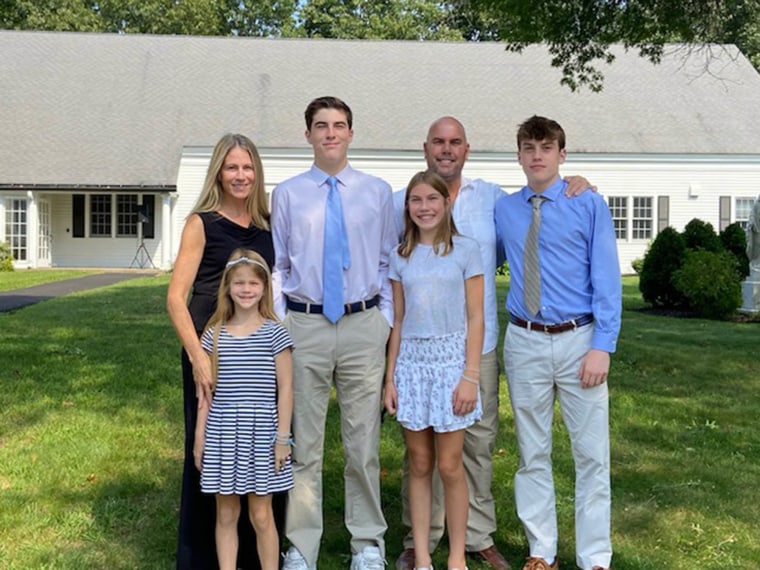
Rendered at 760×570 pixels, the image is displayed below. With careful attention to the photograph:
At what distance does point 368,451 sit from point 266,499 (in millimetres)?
528

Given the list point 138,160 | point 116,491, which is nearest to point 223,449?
point 116,491

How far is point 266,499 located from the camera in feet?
12.4

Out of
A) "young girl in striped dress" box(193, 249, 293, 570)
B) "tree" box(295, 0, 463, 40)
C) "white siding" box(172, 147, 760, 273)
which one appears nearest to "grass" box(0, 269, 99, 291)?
"white siding" box(172, 147, 760, 273)

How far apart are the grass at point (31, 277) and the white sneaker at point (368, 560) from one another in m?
15.1

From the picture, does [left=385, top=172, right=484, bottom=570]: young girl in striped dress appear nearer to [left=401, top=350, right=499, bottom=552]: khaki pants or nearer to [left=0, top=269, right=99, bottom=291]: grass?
[left=401, top=350, right=499, bottom=552]: khaki pants

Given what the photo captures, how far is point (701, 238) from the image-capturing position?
1562 centimetres

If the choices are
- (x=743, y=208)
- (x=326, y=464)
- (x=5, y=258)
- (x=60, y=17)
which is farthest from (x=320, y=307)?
(x=60, y=17)

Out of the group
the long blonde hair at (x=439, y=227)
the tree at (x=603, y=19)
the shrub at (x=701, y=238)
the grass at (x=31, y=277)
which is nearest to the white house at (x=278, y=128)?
the grass at (x=31, y=277)

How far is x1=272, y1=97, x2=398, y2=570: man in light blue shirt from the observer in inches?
155

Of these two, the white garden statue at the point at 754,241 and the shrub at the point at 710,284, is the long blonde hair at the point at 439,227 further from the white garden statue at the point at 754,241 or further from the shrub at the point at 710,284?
the white garden statue at the point at 754,241

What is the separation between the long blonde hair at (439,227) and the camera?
3873mm

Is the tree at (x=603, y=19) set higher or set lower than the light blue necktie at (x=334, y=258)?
higher

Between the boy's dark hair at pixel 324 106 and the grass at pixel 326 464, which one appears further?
the grass at pixel 326 464

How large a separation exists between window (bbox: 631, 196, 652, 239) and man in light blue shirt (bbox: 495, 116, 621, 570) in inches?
947
